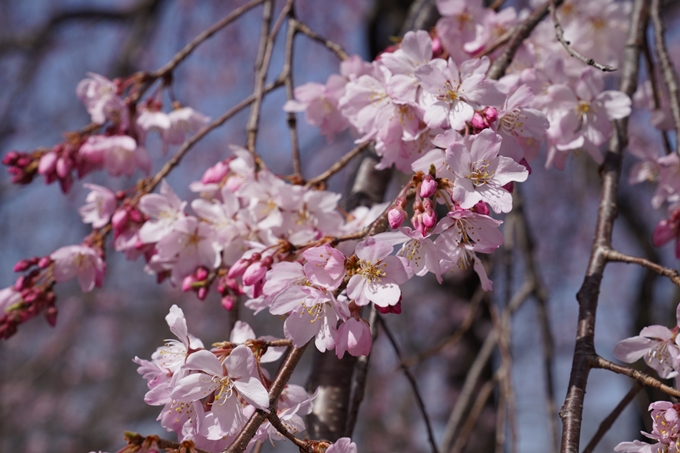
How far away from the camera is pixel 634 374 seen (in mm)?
969

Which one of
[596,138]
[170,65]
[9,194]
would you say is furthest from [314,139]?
[596,138]

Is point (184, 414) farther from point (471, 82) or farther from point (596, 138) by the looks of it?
point (596, 138)

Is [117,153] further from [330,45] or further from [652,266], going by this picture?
[652,266]

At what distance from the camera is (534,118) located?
113cm

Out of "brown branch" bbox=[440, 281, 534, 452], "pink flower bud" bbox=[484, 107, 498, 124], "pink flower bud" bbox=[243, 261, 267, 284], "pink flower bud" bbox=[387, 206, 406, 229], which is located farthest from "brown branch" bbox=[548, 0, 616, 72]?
"brown branch" bbox=[440, 281, 534, 452]

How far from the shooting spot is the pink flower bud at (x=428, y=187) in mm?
957

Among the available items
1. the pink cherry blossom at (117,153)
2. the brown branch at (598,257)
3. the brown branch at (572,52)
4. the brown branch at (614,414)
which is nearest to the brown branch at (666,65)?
the brown branch at (598,257)

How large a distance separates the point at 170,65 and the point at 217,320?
24.6ft

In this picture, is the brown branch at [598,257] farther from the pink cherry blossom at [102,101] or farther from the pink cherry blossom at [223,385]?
the pink cherry blossom at [102,101]

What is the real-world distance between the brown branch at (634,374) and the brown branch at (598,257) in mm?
15

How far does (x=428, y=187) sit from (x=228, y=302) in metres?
0.58

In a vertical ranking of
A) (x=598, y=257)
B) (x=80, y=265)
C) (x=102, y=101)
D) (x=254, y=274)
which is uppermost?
(x=102, y=101)

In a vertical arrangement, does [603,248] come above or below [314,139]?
below

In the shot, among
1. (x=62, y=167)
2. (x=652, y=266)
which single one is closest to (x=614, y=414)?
(x=652, y=266)
